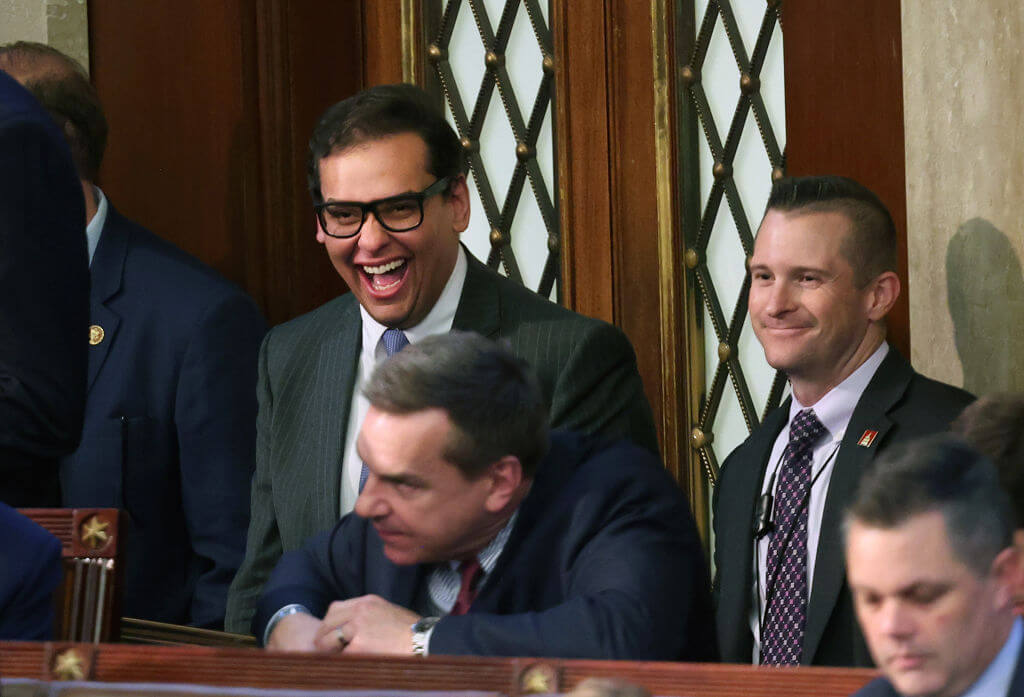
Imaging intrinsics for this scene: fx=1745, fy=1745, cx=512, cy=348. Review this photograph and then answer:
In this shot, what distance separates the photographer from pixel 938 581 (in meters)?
1.50

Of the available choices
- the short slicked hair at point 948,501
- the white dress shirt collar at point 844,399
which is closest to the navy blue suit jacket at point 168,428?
the white dress shirt collar at point 844,399

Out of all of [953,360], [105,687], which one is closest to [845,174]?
[953,360]

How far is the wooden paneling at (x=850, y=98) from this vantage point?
3.54m

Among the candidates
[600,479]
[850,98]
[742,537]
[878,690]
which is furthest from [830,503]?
[878,690]

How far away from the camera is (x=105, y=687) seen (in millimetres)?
1810

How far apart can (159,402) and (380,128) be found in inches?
31.0

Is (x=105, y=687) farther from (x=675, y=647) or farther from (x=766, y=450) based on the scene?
(x=766, y=450)

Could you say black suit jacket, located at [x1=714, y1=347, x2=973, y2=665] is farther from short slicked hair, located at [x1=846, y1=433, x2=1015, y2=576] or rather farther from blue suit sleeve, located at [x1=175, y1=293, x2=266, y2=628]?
short slicked hair, located at [x1=846, y1=433, x2=1015, y2=576]

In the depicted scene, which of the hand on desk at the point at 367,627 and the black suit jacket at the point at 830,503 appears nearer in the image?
the hand on desk at the point at 367,627

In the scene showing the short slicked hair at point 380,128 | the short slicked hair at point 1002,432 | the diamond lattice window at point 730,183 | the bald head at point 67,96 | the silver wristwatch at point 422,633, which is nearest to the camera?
the short slicked hair at point 1002,432

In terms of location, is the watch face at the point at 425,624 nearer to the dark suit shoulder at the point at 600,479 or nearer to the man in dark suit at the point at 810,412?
the dark suit shoulder at the point at 600,479

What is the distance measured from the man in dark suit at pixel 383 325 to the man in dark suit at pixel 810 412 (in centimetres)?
25

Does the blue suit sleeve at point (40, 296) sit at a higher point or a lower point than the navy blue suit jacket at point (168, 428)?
higher

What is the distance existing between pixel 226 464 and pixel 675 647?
133 cm
